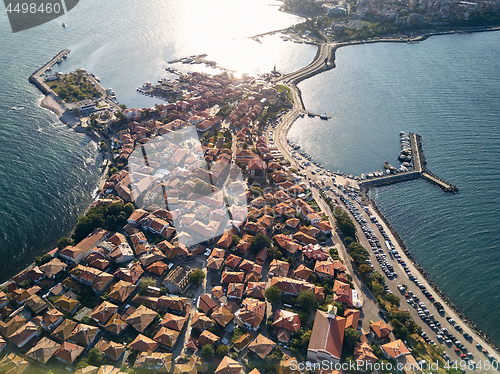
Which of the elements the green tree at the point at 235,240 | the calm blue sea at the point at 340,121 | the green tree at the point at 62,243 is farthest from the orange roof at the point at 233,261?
Answer: the calm blue sea at the point at 340,121

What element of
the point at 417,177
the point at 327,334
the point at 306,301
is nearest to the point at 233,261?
the point at 306,301

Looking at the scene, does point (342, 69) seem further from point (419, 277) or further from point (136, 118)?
point (419, 277)

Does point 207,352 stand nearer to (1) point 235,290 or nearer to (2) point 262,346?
(2) point 262,346

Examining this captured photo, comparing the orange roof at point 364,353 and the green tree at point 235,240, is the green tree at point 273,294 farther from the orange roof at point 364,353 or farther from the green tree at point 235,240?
the orange roof at point 364,353

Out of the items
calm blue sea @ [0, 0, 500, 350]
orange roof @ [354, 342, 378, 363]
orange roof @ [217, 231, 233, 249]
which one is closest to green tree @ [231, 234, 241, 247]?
orange roof @ [217, 231, 233, 249]

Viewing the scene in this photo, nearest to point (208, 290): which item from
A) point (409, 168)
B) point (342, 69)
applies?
point (409, 168)

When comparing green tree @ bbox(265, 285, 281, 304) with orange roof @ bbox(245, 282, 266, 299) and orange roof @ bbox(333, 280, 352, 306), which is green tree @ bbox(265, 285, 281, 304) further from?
orange roof @ bbox(333, 280, 352, 306)
